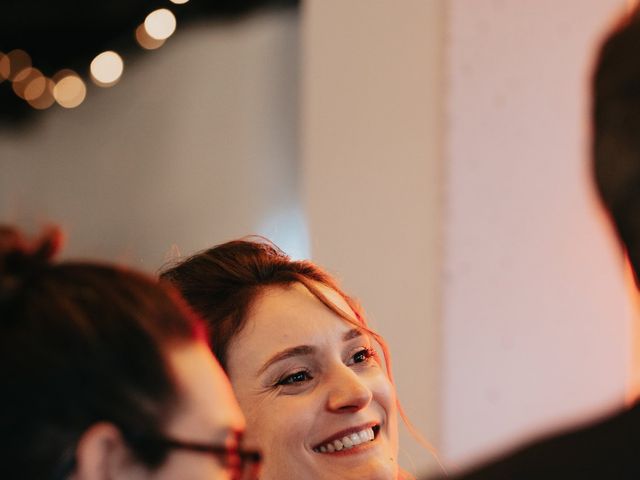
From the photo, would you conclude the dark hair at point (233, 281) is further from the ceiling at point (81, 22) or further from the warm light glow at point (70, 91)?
the warm light glow at point (70, 91)

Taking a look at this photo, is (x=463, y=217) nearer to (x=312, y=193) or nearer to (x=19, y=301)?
(x=312, y=193)

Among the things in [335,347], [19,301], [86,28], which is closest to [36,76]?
[86,28]

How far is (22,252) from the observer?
3.25 feet

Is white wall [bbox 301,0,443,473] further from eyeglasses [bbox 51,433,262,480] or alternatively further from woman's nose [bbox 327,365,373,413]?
eyeglasses [bbox 51,433,262,480]

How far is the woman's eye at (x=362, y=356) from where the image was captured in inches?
69.2

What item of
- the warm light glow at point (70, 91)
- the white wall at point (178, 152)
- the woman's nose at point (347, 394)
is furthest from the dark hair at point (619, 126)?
the warm light glow at point (70, 91)

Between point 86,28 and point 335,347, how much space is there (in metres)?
2.73

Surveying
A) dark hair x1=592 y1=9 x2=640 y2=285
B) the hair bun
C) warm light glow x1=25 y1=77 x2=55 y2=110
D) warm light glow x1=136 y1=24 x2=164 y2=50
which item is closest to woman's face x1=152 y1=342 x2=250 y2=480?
the hair bun

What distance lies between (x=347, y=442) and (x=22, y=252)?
823mm

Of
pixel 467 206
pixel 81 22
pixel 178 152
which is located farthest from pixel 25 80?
pixel 467 206

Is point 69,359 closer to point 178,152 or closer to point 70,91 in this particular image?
point 178,152

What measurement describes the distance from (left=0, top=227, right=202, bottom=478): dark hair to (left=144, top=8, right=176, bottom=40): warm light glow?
10.2 feet

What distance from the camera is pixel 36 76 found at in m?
4.35

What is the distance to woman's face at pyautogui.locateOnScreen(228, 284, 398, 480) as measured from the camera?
65.6 inches
